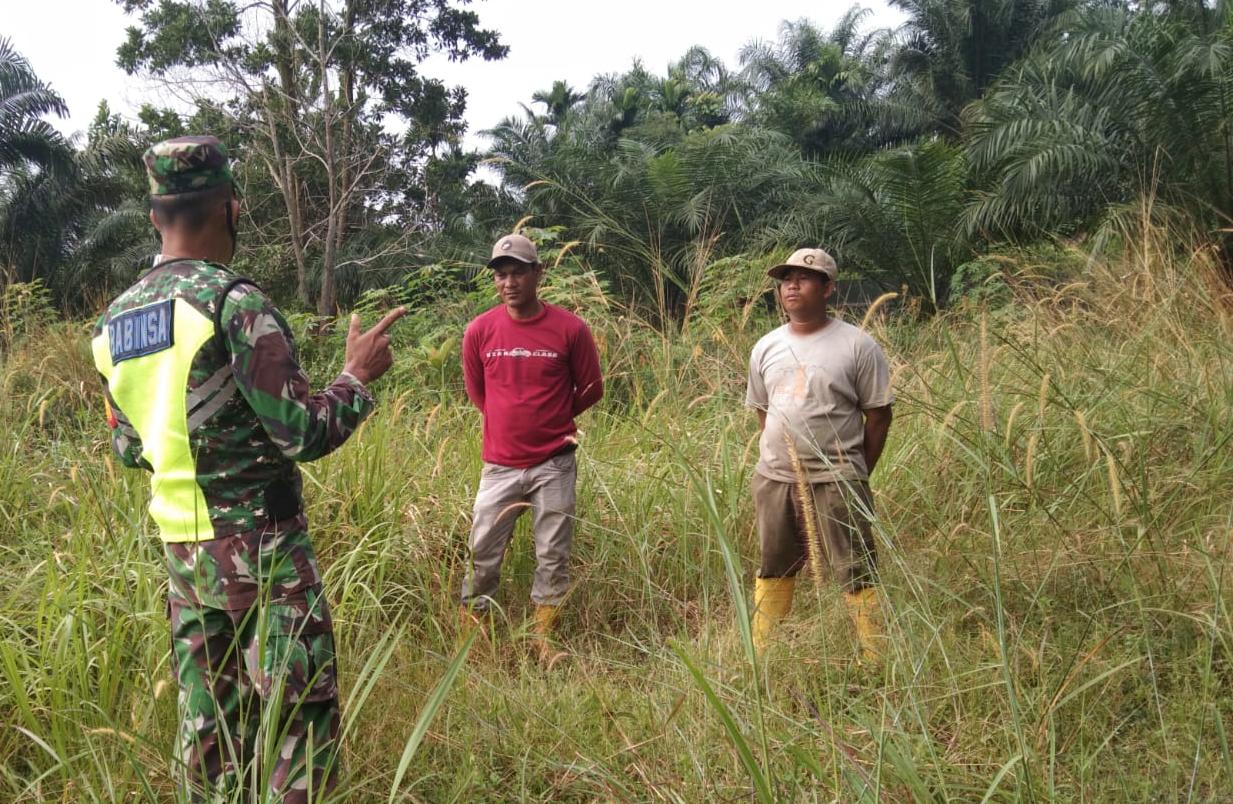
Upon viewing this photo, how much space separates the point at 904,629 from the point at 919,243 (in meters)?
10.2

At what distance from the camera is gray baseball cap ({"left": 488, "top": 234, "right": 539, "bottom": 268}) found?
3.71 metres

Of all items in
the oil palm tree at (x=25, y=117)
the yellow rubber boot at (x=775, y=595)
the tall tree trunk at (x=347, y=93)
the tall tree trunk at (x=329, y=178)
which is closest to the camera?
the yellow rubber boot at (x=775, y=595)

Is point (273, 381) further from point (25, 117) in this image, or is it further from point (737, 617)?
point (25, 117)

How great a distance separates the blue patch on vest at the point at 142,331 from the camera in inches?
74.1

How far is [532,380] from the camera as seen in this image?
149 inches

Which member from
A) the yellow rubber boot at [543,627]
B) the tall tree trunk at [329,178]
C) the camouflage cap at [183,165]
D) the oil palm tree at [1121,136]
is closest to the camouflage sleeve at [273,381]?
the camouflage cap at [183,165]

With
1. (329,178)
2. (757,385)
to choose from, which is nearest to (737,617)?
(757,385)

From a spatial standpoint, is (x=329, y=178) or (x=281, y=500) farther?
(x=329, y=178)

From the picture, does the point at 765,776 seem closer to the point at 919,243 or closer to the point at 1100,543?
the point at 1100,543

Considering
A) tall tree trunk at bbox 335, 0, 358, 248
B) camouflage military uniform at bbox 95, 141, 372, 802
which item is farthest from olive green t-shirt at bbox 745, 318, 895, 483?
tall tree trunk at bbox 335, 0, 358, 248

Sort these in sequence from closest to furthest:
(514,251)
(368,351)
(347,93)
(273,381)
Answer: (273,381) < (368,351) < (514,251) < (347,93)

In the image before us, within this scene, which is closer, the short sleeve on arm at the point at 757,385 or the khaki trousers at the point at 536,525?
the short sleeve on arm at the point at 757,385

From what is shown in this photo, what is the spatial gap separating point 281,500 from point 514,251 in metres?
1.91

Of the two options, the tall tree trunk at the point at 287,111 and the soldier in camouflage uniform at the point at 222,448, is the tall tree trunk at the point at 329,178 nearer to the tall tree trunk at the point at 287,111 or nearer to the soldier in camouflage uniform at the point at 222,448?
the tall tree trunk at the point at 287,111
